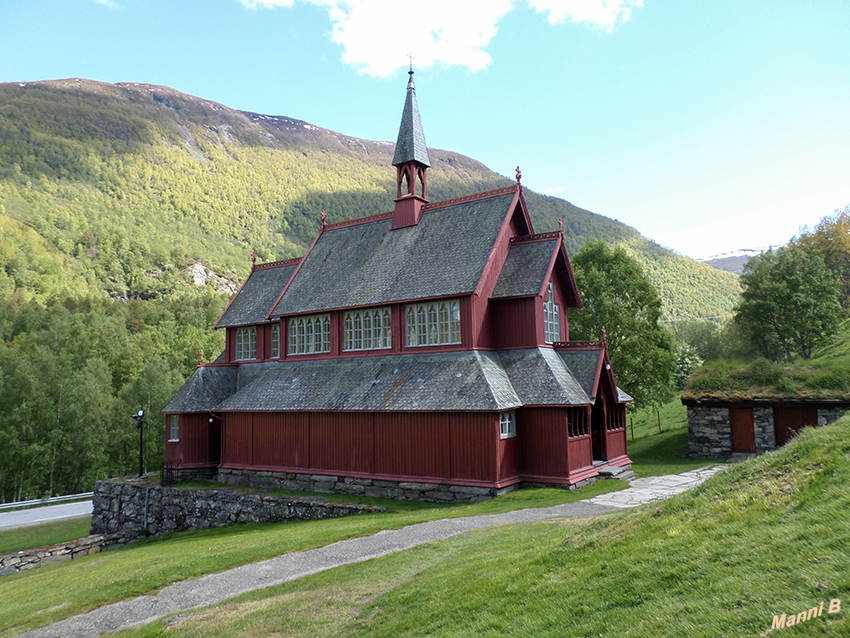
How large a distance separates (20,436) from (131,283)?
267ft

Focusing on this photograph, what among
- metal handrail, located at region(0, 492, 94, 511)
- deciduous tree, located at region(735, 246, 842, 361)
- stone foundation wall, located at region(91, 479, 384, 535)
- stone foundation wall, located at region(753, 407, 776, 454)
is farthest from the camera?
deciduous tree, located at region(735, 246, 842, 361)

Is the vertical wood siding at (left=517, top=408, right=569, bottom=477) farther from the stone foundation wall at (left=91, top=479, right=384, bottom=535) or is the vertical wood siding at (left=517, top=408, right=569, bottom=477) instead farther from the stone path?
the stone foundation wall at (left=91, top=479, right=384, bottom=535)

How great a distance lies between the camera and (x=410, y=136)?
30.9 meters

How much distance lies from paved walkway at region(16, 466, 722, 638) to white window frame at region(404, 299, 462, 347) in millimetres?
9325

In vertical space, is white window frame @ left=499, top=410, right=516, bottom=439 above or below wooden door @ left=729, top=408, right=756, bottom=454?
above

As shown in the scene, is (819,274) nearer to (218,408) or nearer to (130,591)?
(218,408)

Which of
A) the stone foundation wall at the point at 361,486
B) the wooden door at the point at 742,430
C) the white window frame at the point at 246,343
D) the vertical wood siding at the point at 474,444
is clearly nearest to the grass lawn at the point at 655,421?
the wooden door at the point at 742,430

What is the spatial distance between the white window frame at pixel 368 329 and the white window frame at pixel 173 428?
1150cm

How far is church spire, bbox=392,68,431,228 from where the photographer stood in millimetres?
30266

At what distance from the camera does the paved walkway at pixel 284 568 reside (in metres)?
11.4

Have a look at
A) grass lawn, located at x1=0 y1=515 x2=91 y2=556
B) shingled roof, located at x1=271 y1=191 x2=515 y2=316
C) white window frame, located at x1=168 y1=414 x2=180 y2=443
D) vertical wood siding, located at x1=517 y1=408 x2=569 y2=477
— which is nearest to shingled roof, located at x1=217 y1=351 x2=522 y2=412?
vertical wood siding, located at x1=517 y1=408 x2=569 y2=477

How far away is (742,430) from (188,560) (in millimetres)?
25745

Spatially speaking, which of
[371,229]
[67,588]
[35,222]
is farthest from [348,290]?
[35,222]

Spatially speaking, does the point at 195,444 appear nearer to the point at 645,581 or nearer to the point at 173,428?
the point at 173,428
